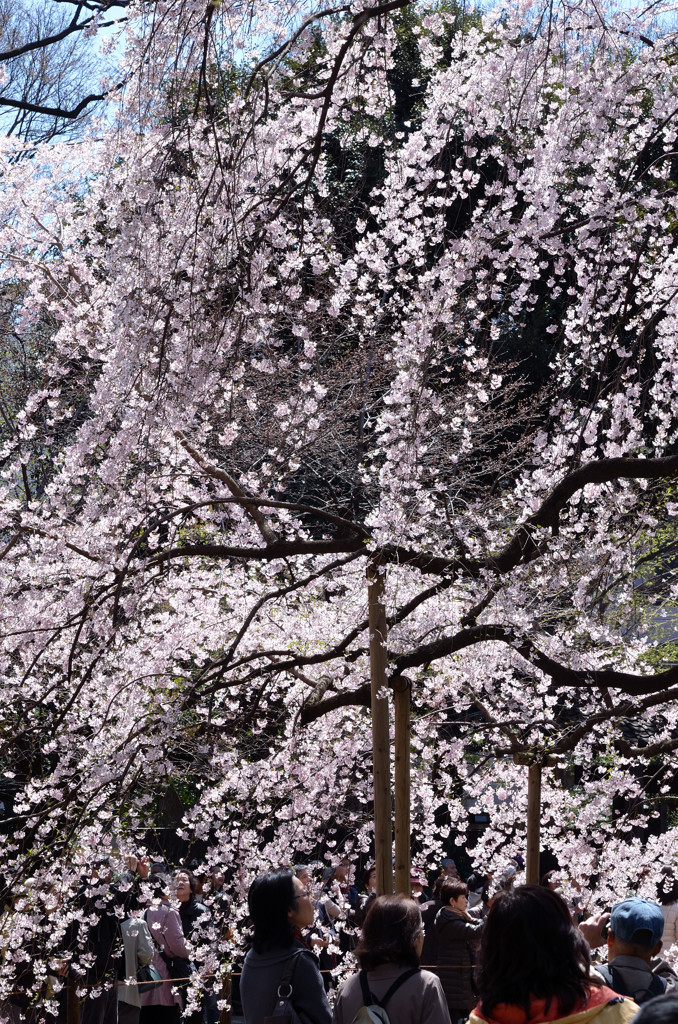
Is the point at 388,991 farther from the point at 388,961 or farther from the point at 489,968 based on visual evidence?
the point at 489,968

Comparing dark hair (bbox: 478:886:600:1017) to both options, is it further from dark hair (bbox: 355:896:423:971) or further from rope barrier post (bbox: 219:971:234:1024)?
rope barrier post (bbox: 219:971:234:1024)

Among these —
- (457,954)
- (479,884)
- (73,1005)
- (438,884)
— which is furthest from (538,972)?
(479,884)

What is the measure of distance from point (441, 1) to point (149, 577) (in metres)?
8.89

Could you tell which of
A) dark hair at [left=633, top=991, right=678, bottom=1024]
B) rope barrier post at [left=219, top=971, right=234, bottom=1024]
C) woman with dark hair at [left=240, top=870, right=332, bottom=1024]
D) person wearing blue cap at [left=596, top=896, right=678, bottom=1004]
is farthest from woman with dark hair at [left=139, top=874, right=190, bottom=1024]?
dark hair at [left=633, top=991, right=678, bottom=1024]

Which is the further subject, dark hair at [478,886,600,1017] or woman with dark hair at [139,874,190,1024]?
woman with dark hair at [139,874,190,1024]

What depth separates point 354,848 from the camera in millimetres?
7363

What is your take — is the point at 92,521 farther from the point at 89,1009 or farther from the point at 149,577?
the point at 89,1009

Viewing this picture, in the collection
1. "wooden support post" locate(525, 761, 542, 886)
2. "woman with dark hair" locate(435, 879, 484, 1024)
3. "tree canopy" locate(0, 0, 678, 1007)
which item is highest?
"tree canopy" locate(0, 0, 678, 1007)

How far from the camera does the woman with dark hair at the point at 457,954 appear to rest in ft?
19.0

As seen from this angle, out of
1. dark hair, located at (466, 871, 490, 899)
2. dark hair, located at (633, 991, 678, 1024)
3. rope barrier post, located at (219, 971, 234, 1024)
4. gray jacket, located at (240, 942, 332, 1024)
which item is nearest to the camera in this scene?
dark hair, located at (633, 991, 678, 1024)

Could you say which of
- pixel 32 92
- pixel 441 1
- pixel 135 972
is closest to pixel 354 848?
pixel 135 972

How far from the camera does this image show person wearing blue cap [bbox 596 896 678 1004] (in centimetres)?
236

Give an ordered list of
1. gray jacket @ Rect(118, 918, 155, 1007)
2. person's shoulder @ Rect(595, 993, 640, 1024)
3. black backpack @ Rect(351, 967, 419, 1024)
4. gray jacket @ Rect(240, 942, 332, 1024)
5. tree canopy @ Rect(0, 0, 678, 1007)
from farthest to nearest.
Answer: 1. gray jacket @ Rect(118, 918, 155, 1007)
2. tree canopy @ Rect(0, 0, 678, 1007)
3. gray jacket @ Rect(240, 942, 332, 1024)
4. black backpack @ Rect(351, 967, 419, 1024)
5. person's shoulder @ Rect(595, 993, 640, 1024)

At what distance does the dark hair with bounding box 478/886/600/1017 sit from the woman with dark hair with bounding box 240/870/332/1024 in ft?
3.41
